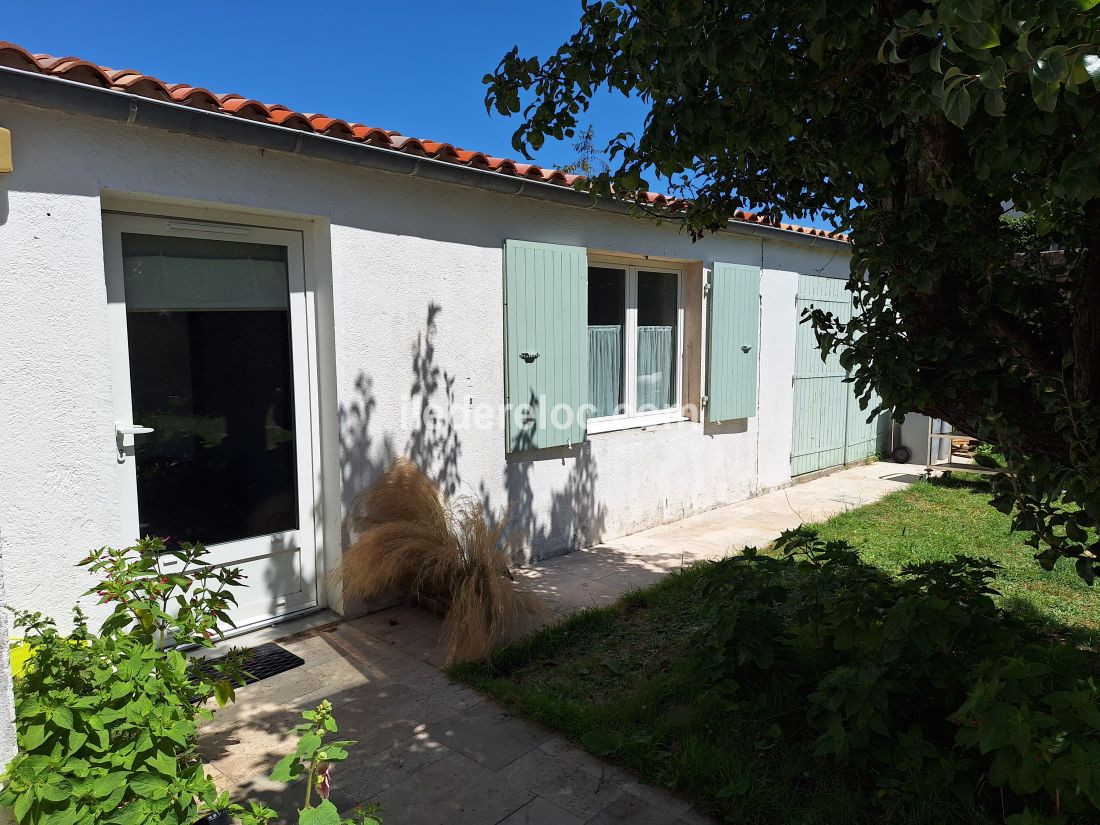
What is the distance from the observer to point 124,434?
3.53 meters

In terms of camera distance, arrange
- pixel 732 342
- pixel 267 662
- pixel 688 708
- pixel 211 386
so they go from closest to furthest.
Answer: pixel 688 708, pixel 267 662, pixel 211 386, pixel 732 342

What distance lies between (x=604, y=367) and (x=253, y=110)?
138 inches

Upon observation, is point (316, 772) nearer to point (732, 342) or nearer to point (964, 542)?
point (964, 542)

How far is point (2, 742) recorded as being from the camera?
2.08 meters

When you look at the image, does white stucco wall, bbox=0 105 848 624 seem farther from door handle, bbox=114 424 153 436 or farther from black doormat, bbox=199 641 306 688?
black doormat, bbox=199 641 306 688

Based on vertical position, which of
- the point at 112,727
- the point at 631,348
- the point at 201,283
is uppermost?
the point at 201,283

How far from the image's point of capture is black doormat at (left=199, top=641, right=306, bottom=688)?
3621 mm

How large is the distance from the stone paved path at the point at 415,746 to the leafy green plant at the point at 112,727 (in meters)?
0.59

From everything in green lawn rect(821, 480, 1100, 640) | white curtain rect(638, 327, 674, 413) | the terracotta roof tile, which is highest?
the terracotta roof tile

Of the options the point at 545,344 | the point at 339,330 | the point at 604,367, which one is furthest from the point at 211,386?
the point at 604,367

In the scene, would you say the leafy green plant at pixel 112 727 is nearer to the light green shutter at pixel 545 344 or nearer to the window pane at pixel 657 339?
the light green shutter at pixel 545 344

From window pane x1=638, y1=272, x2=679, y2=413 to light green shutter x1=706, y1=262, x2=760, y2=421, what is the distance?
0.36 meters

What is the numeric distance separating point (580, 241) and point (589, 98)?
2.54m

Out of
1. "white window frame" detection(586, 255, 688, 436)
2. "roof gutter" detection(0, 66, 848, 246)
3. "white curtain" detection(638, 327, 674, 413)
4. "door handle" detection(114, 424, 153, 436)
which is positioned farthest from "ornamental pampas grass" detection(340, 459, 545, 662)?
"white curtain" detection(638, 327, 674, 413)
